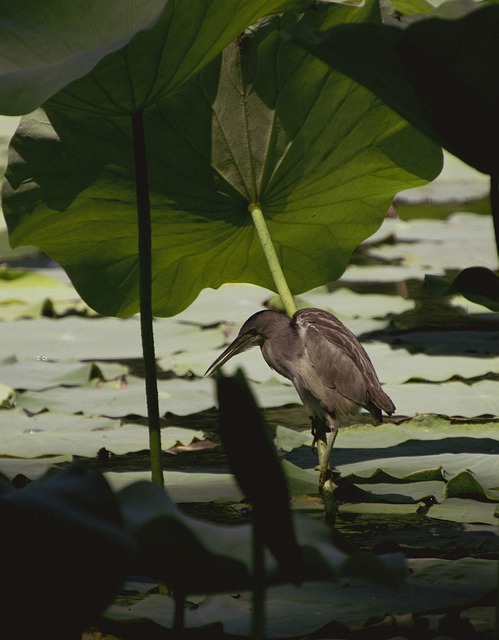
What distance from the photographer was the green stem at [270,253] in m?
1.99

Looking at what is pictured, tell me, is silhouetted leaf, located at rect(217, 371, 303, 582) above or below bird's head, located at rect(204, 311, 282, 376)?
below

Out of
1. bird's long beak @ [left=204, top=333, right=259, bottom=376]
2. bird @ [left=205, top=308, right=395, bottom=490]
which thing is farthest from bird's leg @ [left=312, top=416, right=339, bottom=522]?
bird's long beak @ [left=204, top=333, right=259, bottom=376]

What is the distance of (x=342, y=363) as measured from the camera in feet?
6.45

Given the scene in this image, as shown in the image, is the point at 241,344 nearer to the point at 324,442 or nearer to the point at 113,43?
the point at 324,442

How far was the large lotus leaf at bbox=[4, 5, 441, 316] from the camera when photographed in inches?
74.7

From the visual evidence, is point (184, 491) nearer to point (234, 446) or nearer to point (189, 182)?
point (189, 182)

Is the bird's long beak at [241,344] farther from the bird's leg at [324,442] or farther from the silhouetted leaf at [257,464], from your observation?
Result: the silhouetted leaf at [257,464]

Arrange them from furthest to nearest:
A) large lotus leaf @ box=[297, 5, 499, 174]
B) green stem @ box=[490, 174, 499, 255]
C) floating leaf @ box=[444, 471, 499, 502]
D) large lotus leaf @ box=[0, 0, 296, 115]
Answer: floating leaf @ box=[444, 471, 499, 502], large lotus leaf @ box=[0, 0, 296, 115], green stem @ box=[490, 174, 499, 255], large lotus leaf @ box=[297, 5, 499, 174]

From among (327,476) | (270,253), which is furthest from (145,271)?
(327,476)

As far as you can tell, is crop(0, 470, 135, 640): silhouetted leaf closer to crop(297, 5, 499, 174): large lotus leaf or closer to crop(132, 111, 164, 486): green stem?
crop(297, 5, 499, 174): large lotus leaf

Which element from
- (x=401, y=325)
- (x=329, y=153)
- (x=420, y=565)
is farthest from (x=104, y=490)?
(x=401, y=325)

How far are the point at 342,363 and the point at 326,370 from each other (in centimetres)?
3

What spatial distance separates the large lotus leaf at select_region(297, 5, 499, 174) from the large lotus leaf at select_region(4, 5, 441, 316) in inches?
27.0

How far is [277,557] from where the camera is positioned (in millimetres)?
770
